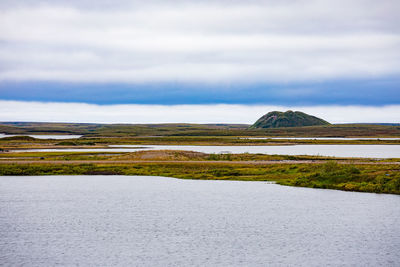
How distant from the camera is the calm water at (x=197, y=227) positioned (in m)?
27.6

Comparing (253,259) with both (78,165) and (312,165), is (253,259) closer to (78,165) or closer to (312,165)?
(312,165)

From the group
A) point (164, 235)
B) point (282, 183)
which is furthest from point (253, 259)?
point (282, 183)

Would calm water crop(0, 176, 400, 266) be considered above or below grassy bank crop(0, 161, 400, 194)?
below

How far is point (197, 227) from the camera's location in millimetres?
35000

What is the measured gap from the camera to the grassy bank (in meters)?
52.4

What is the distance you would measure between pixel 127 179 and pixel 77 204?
65.2ft

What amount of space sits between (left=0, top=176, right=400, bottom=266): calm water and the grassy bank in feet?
9.35

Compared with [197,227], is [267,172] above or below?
above

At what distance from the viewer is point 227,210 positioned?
136ft

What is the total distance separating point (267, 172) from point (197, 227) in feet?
108

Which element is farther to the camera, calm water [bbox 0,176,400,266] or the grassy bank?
the grassy bank

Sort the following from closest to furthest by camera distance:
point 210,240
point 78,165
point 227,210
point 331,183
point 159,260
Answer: point 159,260, point 210,240, point 227,210, point 331,183, point 78,165

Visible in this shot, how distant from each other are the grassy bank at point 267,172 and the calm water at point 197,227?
285cm

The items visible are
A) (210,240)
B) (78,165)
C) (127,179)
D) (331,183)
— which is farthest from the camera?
(78,165)
